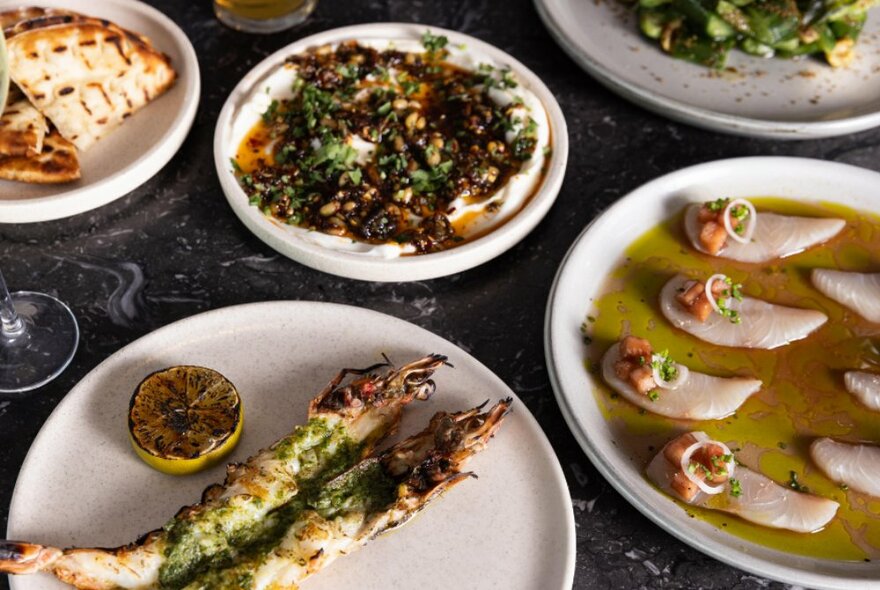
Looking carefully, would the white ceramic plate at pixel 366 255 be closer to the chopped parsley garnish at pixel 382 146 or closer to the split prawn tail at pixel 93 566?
the chopped parsley garnish at pixel 382 146

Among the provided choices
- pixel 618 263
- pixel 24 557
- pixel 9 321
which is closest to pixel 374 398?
Answer: pixel 24 557

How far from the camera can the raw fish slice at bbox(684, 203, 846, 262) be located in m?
3.25

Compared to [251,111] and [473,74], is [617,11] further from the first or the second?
[251,111]

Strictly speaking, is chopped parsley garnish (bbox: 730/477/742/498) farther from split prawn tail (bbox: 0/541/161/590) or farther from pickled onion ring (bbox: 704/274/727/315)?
split prawn tail (bbox: 0/541/161/590)

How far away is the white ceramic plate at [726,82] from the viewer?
3.65 metres

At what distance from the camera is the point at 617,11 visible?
4.17 meters

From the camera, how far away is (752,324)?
3012 mm

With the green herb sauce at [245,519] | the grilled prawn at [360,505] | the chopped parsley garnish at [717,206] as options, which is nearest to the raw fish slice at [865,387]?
the chopped parsley garnish at [717,206]

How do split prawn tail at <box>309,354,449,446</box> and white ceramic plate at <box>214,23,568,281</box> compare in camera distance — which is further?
white ceramic plate at <box>214,23,568,281</box>

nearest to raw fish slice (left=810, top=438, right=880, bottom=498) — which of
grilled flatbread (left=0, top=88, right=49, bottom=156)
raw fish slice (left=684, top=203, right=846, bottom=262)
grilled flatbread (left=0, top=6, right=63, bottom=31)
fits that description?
raw fish slice (left=684, top=203, right=846, bottom=262)

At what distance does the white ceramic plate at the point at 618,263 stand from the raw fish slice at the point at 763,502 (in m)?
0.06

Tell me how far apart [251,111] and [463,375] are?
138 cm

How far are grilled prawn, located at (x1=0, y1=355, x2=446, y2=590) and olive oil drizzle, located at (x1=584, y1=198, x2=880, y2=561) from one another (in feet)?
2.27

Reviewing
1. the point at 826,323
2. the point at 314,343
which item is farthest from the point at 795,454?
the point at 314,343
